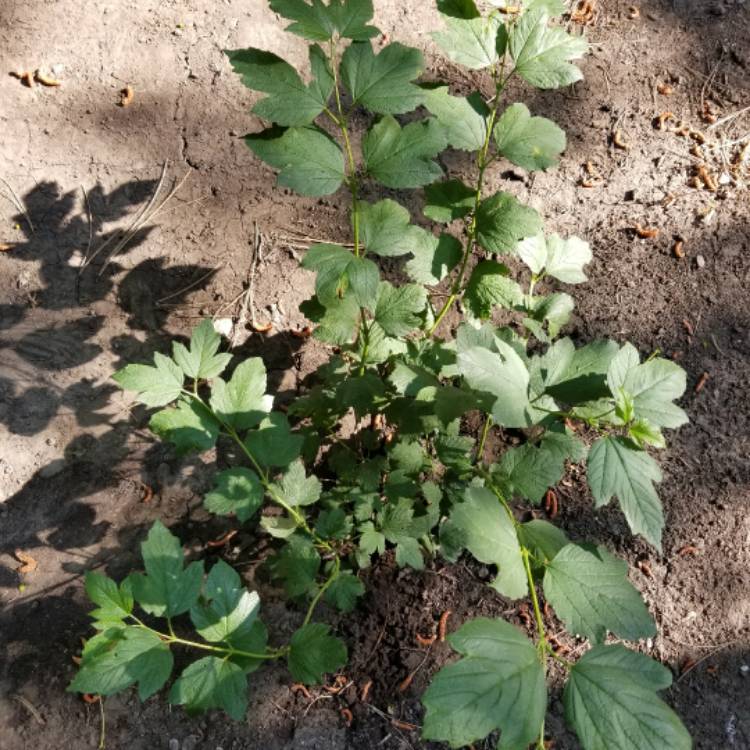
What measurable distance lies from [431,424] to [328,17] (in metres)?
1.05

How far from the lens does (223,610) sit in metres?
1.73

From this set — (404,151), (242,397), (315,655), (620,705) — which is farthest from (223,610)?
(404,151)

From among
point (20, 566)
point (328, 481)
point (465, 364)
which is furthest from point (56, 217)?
point (465, 364)

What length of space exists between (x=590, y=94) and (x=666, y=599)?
2.05 metres

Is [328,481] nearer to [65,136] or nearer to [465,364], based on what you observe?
[465,364]

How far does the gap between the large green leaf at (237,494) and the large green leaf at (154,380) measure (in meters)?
0.27

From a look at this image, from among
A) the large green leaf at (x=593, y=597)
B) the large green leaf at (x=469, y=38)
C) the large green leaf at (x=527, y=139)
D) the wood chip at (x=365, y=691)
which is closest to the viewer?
the large green leaf at (x=593, y=597)

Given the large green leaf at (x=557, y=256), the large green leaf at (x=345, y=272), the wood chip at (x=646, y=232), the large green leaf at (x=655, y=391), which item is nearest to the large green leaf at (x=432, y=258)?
the large green leaf at (x=557, y=256)

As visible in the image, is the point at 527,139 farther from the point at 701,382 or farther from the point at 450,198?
the point at 701,382

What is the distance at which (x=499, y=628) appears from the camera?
1.44m

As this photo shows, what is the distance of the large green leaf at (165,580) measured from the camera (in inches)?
67.0

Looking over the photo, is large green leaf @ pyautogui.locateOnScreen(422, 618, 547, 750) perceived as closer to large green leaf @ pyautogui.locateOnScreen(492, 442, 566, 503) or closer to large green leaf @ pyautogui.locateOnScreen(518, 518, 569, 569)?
large green leaf @ pyautogui.locateOnScreen(518, 518, 569, 569)

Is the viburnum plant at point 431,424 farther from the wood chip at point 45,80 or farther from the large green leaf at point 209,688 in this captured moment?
the wood chip at point 45,80

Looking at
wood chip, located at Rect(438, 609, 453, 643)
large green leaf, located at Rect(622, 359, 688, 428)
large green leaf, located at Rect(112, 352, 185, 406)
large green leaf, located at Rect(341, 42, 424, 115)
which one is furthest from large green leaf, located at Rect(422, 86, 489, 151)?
wood chip, located at Rect(438, 609, 453, 643)
